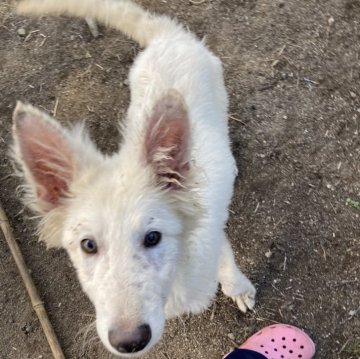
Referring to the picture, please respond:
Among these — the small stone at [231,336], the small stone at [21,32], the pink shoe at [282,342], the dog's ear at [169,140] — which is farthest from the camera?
the small stone at [21,32]

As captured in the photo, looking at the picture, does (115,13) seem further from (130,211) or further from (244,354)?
(244,354)

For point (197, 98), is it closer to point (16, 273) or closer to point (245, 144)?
point (245, 144)

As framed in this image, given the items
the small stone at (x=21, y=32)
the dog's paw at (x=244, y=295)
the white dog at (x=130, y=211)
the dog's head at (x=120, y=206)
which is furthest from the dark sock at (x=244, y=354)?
the small stone at (x=21, y=32)

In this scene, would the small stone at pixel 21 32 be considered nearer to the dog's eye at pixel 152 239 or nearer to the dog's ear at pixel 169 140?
the dog's ear at pixel 169 140

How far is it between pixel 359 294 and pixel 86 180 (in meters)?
2.10

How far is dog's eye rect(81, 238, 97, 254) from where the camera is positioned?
7.45 feet

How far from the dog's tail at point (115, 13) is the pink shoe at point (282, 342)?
2.01 m

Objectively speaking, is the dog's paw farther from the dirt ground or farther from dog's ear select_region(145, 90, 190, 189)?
dog's ear select_region(145, 90, 190, 189)

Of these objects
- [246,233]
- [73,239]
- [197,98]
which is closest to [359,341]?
[246,233]

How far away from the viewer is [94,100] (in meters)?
4.28

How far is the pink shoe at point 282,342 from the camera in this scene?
3416 mm

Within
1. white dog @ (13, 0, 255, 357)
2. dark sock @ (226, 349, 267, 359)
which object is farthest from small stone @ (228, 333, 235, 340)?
white dog @ (13, 0, 255, 357)

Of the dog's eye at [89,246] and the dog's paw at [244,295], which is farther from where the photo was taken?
the dog's paw at [244,295]

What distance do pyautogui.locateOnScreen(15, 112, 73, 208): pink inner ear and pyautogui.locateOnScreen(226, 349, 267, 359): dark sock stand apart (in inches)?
64.5
